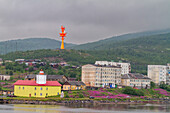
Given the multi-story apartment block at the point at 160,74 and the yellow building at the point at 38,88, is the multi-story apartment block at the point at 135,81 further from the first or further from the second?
the yellow building at the point at 38,88

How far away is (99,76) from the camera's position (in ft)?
414

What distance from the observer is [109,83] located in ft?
422

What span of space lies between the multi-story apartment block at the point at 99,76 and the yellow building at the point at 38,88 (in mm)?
26568

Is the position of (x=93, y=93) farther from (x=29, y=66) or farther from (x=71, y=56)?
(x=71, y=56)

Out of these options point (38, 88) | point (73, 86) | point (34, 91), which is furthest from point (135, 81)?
point (34, 91)

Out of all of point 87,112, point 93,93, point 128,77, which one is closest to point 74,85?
point 93,93

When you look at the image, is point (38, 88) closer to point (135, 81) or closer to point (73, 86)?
point (73, 86)

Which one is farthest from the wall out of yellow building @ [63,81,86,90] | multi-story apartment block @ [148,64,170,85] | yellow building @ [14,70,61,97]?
multi-story apartment block @ [148,64,170,85]

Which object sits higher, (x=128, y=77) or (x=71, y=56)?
(x=71, y=56)

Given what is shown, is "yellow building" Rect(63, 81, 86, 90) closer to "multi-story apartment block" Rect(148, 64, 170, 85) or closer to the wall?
the wall

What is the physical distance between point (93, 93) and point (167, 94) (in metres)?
31.4

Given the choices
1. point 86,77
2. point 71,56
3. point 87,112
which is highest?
point 71,56

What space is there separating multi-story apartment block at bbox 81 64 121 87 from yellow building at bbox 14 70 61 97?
2657 centimetres

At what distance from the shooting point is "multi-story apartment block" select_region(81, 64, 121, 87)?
413 ft
